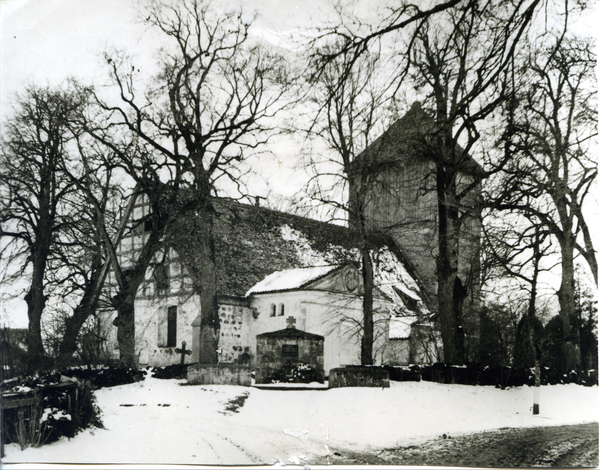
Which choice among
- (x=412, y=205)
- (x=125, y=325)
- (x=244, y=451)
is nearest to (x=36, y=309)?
(x=125, y=325)

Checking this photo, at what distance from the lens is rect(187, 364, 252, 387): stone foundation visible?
488 cm

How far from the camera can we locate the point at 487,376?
4.93 metres

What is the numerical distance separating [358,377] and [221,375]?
117cm

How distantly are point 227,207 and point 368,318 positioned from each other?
5.20 feet

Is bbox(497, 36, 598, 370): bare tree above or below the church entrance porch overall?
above

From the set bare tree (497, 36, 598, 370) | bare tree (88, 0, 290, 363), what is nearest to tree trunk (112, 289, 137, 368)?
bare tree (88, 0, 290, 363)

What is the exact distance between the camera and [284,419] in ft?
15.1

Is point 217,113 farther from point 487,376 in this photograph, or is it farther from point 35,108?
point 487,376

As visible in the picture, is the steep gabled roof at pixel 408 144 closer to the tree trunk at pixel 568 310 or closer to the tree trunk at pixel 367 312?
the tree trunk at pixel 367 312

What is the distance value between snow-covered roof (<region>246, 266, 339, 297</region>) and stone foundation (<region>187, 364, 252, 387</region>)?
0.73 metres

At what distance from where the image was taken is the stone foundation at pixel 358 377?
4.79m

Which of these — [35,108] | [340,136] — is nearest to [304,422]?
[340,136]

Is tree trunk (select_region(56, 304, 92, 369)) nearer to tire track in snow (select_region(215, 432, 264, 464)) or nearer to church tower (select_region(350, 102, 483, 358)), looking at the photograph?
tire track in snow (select_region(215, 432, 264, 464))

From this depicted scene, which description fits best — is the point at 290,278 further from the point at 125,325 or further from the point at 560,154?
the point at 560,154
